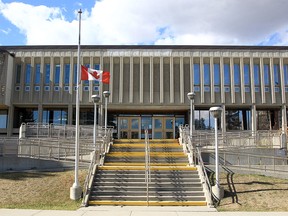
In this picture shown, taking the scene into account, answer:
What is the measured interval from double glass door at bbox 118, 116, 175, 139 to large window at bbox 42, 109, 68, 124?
6.07 meters

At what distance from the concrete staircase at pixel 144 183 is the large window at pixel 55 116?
19.6 m

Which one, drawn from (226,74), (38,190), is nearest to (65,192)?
(38,190)

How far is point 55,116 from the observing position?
37.6m

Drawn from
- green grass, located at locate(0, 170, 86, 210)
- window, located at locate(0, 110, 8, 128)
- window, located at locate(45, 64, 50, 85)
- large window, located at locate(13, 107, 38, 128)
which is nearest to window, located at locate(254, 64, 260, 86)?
window, located at locate(45, 64, 50, 85)

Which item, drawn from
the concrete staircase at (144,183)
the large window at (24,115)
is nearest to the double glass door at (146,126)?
the large window at (24,115)

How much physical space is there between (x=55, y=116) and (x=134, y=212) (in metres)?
27.1

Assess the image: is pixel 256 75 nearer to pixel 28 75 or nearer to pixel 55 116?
pixel 55 116

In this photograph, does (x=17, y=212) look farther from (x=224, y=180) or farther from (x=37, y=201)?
(x=224, y=180)

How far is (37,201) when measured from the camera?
14070mm

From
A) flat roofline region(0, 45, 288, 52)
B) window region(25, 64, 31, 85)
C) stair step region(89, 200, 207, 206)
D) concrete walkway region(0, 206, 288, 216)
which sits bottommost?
concrete walkway region(0, 206, 288, 216)

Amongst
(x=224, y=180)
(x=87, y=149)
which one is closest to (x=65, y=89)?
(x=87, y=149)

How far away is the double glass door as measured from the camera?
37.7 meters

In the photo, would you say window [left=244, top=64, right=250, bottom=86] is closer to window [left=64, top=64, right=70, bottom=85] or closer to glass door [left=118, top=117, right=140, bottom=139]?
glass door [left=118, top=117, right=140, bottom=139]

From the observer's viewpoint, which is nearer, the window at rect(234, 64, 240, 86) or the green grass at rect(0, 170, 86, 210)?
the green grass at rect(0, 170, 86, 210)
